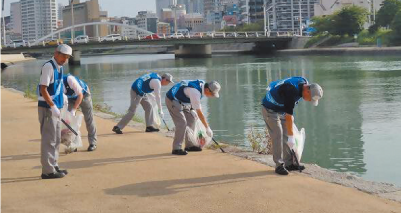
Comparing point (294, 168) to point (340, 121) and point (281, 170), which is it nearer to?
point (281, 170)

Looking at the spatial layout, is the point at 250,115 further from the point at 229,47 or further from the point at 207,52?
the point at 229,47

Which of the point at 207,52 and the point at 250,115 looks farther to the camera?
the point at 207,52

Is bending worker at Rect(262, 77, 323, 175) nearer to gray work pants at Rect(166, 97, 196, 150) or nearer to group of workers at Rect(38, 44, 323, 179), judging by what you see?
group of workers at Rect(38, 44, 323, 179)

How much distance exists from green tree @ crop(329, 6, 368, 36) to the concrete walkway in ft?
231

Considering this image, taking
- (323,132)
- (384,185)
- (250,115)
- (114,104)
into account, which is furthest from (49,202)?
(114,104)

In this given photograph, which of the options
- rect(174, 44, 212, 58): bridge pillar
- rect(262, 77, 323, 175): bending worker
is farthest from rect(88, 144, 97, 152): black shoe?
rect(174, 44, 212, 58): bridge pillar

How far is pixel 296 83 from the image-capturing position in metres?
7.09

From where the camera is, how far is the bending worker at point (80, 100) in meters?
8.84

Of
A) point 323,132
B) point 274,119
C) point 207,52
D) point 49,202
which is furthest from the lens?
point 207,52

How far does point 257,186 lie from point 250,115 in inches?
463

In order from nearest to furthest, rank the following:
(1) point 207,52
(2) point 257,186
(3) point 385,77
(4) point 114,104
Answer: (2) point 257,186
(4) point 114,104
(3) point 385,77
(1) point 207,52

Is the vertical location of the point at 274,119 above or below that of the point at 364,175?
above

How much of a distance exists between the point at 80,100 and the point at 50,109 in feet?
5.74

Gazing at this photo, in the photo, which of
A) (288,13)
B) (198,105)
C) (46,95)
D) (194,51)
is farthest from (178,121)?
(288,13)
